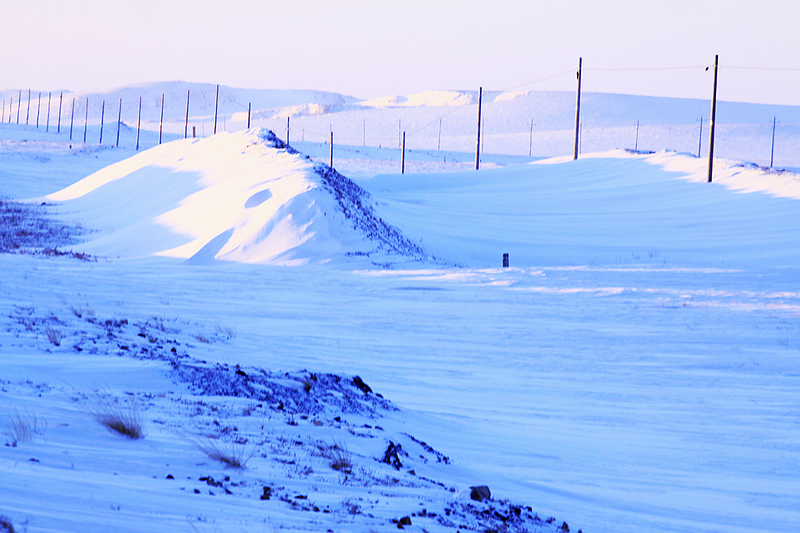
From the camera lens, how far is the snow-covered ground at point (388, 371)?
457 cm

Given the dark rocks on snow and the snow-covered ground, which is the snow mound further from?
the dark rocks on snow

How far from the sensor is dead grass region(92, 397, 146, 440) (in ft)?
16.2

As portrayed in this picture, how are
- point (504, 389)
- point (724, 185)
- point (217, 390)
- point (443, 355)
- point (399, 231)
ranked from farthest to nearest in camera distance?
point (724, 185), point (399, 231), point (443, 355), point (504, 389), point (217, 390)

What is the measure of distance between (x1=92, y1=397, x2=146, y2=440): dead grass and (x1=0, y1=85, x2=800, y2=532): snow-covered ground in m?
0.06

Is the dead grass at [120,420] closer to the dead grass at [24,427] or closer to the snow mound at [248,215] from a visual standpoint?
the dead grass at [24,427]

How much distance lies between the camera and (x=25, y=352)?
23.5 feet

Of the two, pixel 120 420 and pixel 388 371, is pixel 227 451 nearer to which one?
pixel 120 420

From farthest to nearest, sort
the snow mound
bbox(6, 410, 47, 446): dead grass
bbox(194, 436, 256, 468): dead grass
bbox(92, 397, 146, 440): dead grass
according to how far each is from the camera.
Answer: the snow mound → bbox(92, 397, 146, 440): dead grass → bbox(194, 436, 256, 468): dead grass → bbox(6, 410, 47, 446): dead grass

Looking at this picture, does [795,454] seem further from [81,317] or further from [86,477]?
[81,317]

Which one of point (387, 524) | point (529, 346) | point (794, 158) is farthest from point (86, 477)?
point (794, 158)

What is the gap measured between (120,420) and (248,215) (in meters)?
17.4

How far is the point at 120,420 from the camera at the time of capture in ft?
16.4

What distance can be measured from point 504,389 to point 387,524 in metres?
5.30

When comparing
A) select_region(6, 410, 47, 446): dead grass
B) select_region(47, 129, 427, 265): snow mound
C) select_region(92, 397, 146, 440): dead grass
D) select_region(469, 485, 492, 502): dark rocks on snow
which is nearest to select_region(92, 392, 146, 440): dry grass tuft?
select_region(92, 397, 146, 440): dead grass
